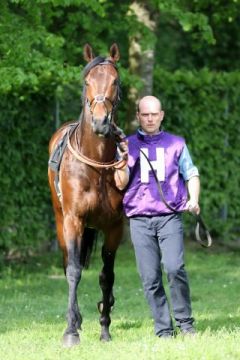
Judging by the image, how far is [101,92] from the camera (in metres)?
7.88

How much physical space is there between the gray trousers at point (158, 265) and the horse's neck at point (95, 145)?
2.06ft

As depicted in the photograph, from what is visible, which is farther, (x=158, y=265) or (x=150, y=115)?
(x=158, y=265)

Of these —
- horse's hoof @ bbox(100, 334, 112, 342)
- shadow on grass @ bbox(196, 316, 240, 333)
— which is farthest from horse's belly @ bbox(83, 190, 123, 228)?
shadow on grass @ bbox(196, 316, 240, 333)

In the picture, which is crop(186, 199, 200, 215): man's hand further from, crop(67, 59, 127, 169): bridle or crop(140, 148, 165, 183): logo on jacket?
crop(67, 59, 127, 169): bridle

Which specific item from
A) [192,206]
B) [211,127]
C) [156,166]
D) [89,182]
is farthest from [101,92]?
[211,127]

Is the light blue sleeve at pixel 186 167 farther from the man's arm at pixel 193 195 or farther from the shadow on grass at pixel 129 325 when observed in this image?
the shadow on grass at pixel 129 325

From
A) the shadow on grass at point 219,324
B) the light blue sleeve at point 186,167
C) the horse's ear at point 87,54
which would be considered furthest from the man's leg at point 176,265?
the horse's ear at point 87,54

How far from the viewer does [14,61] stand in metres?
12.0

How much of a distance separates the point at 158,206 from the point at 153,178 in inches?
9.6

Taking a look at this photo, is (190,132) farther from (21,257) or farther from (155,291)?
(155,291)

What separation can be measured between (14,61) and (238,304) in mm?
4124

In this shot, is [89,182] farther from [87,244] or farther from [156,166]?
[87,244]

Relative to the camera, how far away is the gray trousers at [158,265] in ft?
26.3

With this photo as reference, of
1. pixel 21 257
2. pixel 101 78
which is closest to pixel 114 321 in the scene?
pixel 101 78
